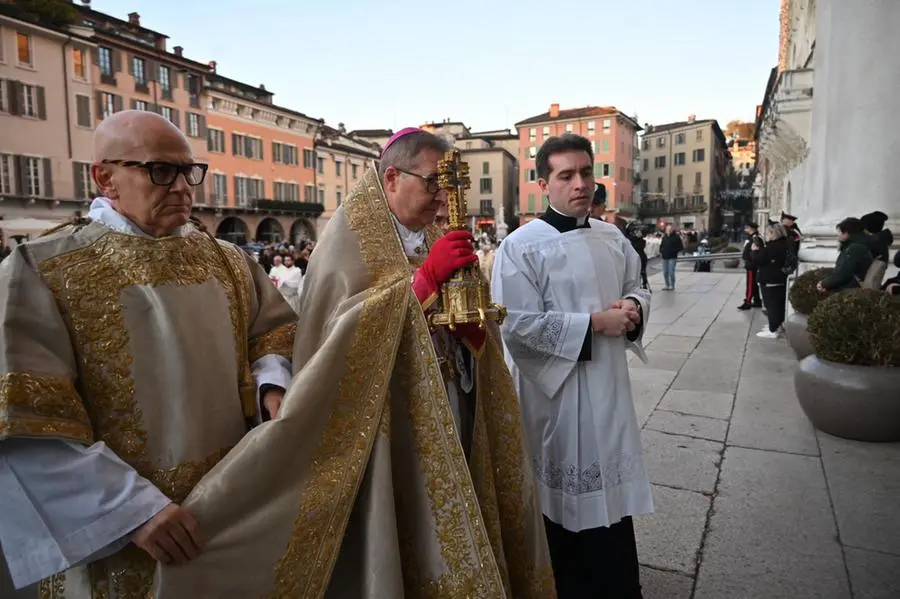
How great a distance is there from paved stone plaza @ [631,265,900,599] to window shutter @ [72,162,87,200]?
31802 mm

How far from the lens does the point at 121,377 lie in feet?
5.34

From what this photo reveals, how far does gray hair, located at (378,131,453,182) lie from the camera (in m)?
2.10

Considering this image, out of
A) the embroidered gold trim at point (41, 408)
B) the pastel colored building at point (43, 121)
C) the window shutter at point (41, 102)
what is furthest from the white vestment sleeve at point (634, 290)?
the window shutter at point (41, 102)

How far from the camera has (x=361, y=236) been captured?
6.70 feet

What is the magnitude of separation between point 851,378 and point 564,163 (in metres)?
3.38

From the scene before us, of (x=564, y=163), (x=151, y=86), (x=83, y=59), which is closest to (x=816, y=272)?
(x=564, y=163)

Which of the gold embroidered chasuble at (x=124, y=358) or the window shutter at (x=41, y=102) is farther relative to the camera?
the window shutter at (x=41, y=102)

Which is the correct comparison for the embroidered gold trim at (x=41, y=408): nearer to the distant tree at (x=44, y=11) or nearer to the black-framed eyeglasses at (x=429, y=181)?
the black-framed eyeglasses at (x=429, y=181)

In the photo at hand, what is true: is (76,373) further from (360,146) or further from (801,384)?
(360,146)

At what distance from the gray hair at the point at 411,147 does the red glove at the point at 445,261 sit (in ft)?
1.26

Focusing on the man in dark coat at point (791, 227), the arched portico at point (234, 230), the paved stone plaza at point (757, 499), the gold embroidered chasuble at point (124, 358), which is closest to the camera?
the gold embroidered chasuble at point (124, 358)

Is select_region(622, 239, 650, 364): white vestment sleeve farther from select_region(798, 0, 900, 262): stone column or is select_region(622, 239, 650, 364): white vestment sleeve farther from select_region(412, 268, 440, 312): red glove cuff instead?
select_region(798, 0, 900, 262): stone column

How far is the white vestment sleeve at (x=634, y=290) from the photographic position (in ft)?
9.11

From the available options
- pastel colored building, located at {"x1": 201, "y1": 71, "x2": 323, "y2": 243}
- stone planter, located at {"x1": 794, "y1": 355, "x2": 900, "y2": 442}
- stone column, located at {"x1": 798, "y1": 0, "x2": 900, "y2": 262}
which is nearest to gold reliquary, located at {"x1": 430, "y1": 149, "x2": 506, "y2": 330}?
stone planter, located at {"x1": 794, "y1": 355, "x2": 900, "y2": 442}
